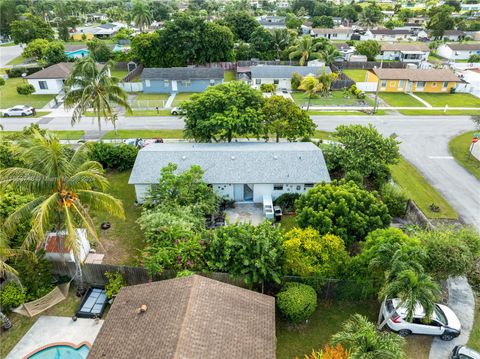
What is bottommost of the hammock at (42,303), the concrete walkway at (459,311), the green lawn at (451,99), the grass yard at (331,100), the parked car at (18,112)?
the concrete walkway at (459,311)

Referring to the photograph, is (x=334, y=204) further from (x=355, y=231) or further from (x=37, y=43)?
(x=37, y=43)

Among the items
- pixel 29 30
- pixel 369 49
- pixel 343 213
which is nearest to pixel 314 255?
pixel 343 213

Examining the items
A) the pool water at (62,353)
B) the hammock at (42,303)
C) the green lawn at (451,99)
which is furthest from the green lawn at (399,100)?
the pool water at (62,353)

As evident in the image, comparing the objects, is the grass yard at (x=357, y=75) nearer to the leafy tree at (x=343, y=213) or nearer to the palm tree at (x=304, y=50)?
the palm tree at (x=304, y=50)

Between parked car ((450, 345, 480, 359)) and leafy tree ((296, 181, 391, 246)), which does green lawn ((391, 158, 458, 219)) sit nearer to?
leafy tree ((296, 181, 391, 246))

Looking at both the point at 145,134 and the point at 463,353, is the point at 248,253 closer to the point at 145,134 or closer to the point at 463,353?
the point at 463,353

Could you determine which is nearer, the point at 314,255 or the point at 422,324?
the point at 422,324

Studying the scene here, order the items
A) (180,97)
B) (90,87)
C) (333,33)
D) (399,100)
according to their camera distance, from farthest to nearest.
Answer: (333,33)
(180,97)
(399,100)
(90,87)

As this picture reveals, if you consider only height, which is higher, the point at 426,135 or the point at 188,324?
the point at 188,324
